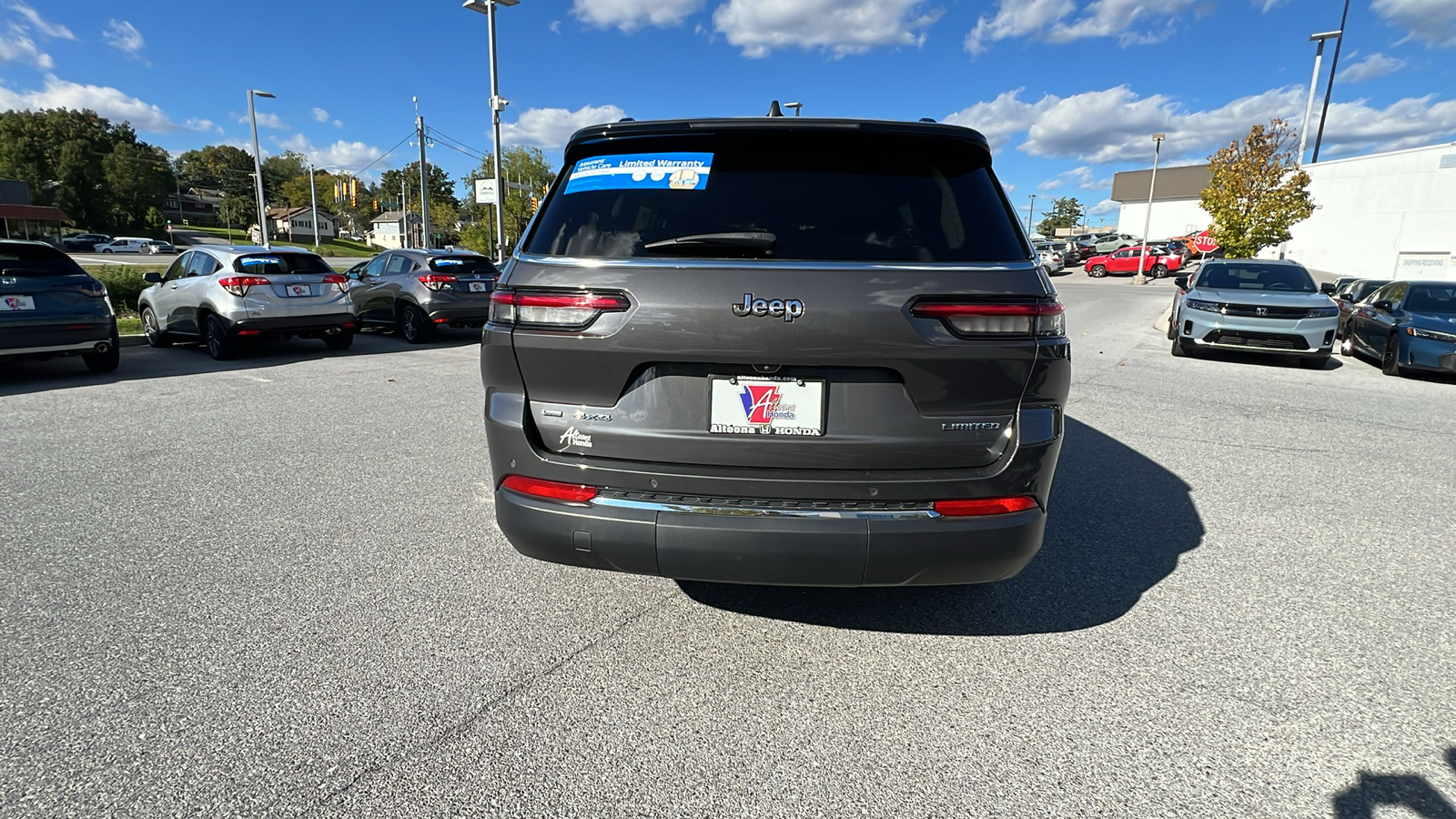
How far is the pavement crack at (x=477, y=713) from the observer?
202cm

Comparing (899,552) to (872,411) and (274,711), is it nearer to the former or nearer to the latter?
(872,411)

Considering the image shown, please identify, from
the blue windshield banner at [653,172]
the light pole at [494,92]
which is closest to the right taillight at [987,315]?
the blue windshield banner at [653,172]

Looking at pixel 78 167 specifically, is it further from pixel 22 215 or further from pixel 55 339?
pixel 55 339

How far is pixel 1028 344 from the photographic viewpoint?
7.58ft

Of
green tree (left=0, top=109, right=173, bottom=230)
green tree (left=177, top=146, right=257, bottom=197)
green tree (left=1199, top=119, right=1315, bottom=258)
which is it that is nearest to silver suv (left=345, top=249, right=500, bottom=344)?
green tree (left=1199, top=119, right=1315, bottom=258)

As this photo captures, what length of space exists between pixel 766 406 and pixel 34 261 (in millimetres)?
9423

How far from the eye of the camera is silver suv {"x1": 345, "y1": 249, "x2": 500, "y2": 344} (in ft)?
40.1

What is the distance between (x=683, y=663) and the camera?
8.80ft

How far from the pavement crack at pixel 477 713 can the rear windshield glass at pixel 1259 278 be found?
1185 cm

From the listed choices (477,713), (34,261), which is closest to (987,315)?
(477,713)

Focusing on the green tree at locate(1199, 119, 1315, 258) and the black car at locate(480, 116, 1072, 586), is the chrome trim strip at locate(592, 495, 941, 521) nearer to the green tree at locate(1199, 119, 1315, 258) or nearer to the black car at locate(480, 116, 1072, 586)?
the black car at locate(480, 116, 1072, 586)

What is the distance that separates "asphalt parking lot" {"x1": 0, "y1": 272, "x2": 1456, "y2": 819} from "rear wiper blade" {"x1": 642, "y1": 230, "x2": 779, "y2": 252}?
1487mm

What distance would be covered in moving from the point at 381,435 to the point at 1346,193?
43066 millimetres

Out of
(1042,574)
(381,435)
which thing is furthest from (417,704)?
(381,435)
